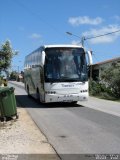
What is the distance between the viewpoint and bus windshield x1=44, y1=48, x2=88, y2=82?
23016 millimetres

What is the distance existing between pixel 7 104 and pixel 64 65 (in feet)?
23.1

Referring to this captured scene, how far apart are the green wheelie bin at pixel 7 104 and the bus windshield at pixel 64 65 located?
619cm

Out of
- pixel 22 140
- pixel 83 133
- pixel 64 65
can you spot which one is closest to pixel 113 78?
pixel 64 65

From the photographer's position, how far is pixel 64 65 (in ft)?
75.7

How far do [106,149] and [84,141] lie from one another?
131cm

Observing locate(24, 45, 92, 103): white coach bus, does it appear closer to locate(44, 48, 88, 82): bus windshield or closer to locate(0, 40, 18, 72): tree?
locate(44, 48, 88, 82): bus windshield

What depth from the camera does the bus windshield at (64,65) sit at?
75.5ft

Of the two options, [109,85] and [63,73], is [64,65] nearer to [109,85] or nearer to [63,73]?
[63,73]

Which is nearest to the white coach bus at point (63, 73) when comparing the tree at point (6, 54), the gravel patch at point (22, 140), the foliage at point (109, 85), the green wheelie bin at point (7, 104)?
the green wheelie bin at point (7, 104)

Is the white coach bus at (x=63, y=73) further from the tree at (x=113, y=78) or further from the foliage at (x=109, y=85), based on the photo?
the tree at (x=113, y=78)

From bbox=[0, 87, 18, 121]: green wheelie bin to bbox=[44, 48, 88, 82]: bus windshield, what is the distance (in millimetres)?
6193

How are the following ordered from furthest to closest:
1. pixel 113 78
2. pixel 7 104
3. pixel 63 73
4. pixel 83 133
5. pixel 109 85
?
pixel 109 85, pixel 113 78, pixel 63 73, pixel 7 104, pixel 83 133

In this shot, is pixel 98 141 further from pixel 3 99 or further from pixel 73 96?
pixel 73 96

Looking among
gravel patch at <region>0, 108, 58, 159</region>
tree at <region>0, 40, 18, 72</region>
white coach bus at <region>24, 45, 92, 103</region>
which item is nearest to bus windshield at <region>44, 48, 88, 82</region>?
white coach bus at <region>24, 45, 92, 103</region>
